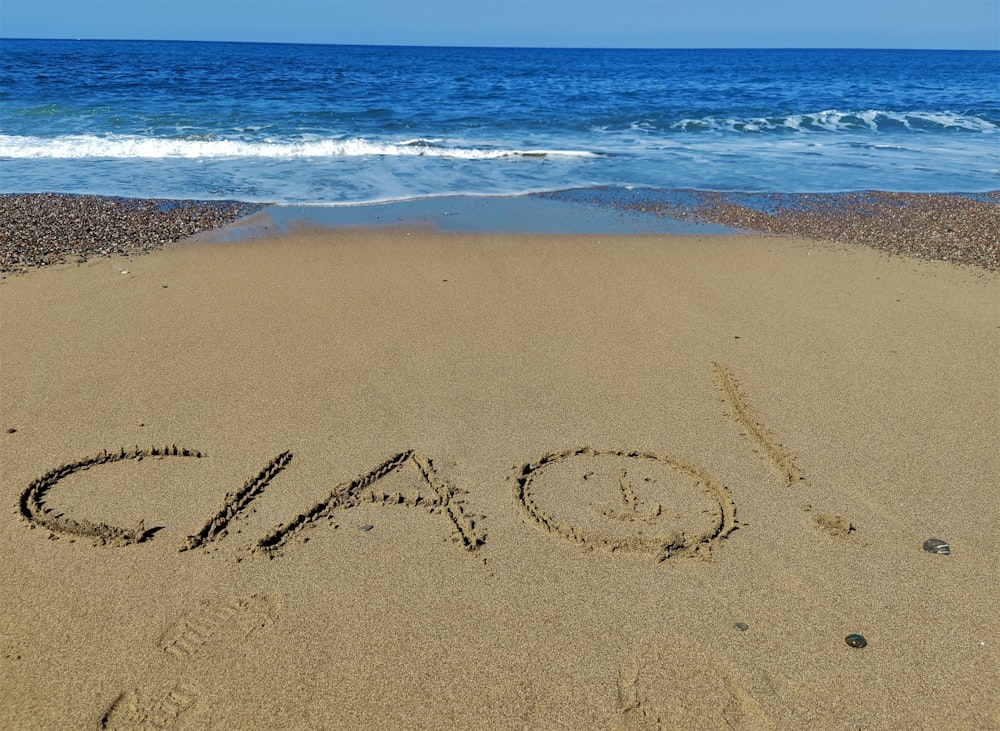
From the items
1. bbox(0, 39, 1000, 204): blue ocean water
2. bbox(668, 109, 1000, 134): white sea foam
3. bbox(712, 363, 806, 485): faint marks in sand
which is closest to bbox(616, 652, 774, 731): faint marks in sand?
bbox(712, 363, 806, 485): faint marks in sand

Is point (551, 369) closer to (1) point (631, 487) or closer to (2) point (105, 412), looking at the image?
(1) point (631, 487)

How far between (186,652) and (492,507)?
1.38m

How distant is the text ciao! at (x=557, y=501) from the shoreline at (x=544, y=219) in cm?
401

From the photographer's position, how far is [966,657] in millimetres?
2490

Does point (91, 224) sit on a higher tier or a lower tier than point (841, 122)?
higher

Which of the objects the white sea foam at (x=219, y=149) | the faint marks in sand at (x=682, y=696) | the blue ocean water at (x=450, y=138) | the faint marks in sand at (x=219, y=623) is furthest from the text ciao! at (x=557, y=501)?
the white sea foam at (x=219, y=149)

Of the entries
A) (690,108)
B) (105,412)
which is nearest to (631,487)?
(105,412)

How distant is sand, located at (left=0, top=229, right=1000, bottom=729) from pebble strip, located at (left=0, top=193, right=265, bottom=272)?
2.48ft

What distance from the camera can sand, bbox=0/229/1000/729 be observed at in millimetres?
2373

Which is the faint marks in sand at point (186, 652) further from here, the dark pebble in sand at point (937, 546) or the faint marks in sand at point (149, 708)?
the dark pebble in sand at point (937, 546)

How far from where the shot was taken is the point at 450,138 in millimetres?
14422

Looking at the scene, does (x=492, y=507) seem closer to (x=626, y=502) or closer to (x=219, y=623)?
(x=626, y=502)

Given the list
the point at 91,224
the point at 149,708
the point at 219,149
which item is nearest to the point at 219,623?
the point at 149,708

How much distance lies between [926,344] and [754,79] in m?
32.7
